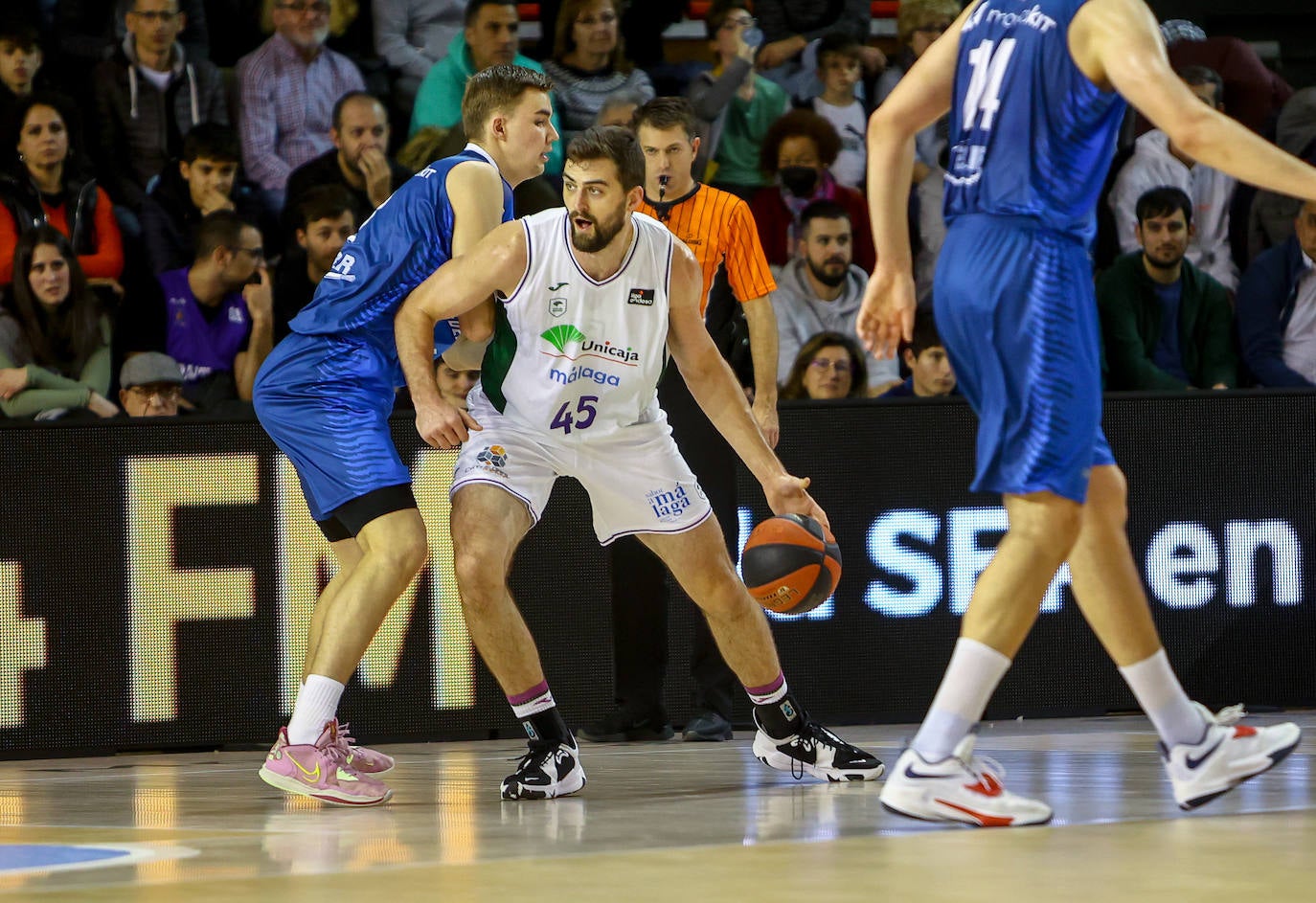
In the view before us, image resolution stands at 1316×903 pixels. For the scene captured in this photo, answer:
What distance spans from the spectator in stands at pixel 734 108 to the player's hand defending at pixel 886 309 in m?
5.43

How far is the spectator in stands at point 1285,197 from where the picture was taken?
9617 millimetres

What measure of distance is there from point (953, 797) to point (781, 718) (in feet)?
4.96

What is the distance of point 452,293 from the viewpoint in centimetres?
510

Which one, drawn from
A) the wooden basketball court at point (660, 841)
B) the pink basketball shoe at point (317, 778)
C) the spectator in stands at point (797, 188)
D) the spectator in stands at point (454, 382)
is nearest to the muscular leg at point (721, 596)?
the wooden basketball court at point (660, 841)

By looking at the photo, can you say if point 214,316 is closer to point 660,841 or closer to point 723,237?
point 723,237

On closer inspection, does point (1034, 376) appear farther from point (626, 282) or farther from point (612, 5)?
point (612, 5)

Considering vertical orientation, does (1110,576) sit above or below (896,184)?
below

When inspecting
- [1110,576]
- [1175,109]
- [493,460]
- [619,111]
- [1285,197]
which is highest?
[619,111]

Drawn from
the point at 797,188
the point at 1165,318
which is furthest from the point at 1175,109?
the point at 797,188

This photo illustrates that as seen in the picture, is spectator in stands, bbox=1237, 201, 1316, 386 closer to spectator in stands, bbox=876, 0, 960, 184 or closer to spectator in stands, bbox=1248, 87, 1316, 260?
spectator in stands, bbox=1248, 87, 1316, 260

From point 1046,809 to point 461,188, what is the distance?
2.40 meters

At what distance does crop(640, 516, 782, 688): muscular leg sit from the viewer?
5.25 meters

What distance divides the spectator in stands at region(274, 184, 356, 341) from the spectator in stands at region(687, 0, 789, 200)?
198cm

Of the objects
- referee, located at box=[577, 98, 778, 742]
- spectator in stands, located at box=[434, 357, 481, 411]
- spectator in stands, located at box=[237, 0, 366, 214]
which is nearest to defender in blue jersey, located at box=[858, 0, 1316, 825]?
referee, located at box=[577, 98, 778, 742]
